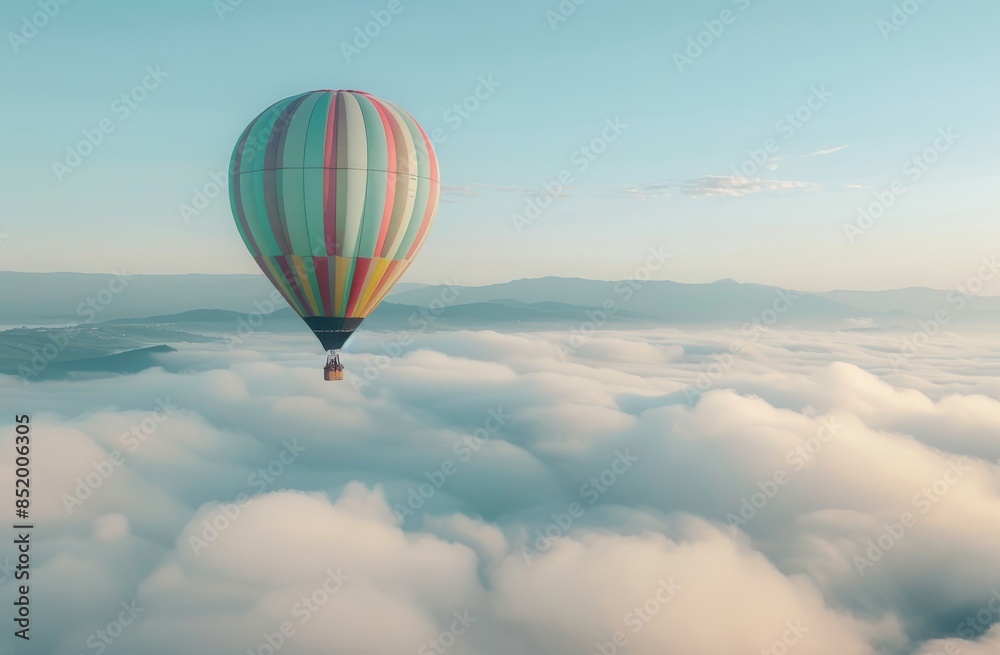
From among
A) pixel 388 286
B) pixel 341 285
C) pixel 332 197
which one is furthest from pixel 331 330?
pixel 332 197

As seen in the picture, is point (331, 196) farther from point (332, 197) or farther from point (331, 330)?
point (331, 330)

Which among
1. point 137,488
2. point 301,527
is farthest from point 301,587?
point 137,488

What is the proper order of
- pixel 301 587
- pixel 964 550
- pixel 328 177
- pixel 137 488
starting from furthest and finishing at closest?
pixel 964 550 < pixel 137 488 < pixel 301 587 < pixel 328 177

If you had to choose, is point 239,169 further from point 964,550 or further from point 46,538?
point 964,550

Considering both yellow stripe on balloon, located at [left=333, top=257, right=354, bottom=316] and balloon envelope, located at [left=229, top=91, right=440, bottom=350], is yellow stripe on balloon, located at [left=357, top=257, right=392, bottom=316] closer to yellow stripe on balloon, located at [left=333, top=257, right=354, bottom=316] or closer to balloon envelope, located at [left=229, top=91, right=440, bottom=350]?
balloon envelope, located at [left=229, top=91, right=440, bottom=350]

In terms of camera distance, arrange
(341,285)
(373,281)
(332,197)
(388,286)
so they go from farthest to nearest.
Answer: (388,286) < (373,281) < (341,285) < (332,197)

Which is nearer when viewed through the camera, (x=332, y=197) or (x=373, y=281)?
(x=332, y=197)

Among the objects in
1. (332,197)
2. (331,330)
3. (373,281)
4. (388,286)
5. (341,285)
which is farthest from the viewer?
(388,286)

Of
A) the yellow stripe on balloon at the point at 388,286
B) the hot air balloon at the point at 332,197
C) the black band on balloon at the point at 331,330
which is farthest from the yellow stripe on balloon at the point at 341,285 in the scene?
the yellow stripe on balloon at the point at 388,286
